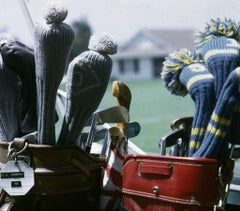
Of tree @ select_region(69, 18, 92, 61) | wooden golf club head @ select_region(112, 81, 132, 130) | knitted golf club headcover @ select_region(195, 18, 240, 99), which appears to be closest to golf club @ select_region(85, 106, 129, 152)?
wooden golf club head @ select_region(112, 81, 132, 130)

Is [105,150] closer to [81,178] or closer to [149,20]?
[81,178]

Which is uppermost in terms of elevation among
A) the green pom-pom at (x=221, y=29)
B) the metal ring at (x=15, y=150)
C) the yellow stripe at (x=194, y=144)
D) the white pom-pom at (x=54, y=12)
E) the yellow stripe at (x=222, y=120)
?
the white pom-pom at (x=54, y=12)

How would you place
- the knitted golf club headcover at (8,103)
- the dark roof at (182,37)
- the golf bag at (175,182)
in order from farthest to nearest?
1. the dark roof at (182,37)
2. the knitted golf club headcover at (8,103)
3. the golf bag at (175,182)

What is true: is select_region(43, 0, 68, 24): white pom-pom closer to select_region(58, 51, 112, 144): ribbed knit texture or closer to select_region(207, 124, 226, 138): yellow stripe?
select_region(58, 51, 112, 144): ribbed knit texture

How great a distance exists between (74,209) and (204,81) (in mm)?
226

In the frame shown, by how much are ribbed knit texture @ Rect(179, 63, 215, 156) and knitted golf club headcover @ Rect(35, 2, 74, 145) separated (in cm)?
15

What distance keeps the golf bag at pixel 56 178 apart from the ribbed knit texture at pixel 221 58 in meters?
0.18

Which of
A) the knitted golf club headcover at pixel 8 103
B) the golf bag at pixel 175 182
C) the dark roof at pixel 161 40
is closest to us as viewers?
the golf bag at pixel 175 182

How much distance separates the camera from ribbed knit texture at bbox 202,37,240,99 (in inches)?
25.0

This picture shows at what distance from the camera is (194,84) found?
0.65 m

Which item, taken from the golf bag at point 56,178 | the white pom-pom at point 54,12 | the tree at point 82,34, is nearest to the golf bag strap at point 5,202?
the golf bag at point 56,178

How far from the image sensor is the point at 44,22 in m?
0.66

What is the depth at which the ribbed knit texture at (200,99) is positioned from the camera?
639mm

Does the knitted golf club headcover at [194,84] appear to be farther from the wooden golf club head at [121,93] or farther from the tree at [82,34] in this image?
the tree at [82,34]
